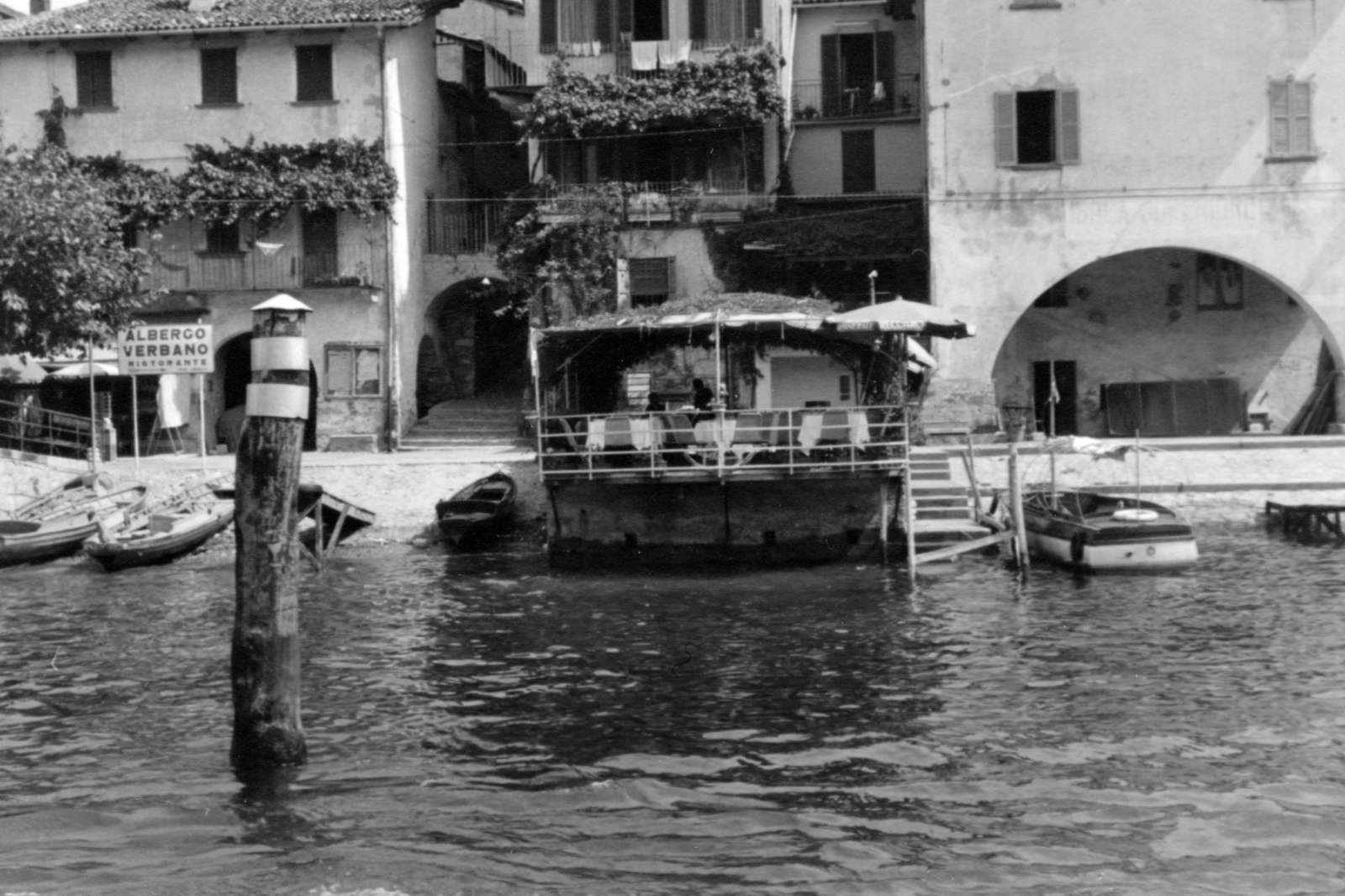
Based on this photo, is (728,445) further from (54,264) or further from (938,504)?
(54,264)

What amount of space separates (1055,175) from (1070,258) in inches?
75.5

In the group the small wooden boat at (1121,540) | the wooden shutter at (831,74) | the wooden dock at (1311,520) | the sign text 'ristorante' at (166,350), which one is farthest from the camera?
the wooden shutter at (831,74)

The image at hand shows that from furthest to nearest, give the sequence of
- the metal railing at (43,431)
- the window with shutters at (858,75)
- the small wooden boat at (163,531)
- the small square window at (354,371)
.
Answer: the window with shutters at (858,75), the small square window at (354,371), the metal railing at (43,431), the small wooden boat at (163,531)

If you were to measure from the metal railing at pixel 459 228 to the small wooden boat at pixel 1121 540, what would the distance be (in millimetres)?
20068

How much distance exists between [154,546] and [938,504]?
14.5 meters

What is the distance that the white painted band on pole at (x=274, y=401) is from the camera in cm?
1393

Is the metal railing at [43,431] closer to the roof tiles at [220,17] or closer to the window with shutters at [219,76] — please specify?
the window with shutters at [219,76]

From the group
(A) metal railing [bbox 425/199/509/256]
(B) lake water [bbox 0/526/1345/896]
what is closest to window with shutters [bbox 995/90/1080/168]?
(A) metal railing [bbox 425/199/509/256]

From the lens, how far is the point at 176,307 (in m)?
42.6

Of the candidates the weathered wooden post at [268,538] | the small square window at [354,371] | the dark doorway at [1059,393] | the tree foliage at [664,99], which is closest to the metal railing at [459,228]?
the tree foliage at [664,99]

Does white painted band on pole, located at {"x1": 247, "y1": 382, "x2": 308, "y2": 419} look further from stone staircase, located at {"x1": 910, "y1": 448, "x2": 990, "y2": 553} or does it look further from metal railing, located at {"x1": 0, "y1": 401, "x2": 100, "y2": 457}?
metal railing, located at {"x1": 0, "y1": 401, "x2": 100, "y2": 457}

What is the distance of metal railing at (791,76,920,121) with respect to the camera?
45.1 metres

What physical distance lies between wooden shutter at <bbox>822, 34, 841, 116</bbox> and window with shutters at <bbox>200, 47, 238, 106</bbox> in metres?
15.3

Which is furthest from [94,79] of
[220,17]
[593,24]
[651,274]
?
[651,274]
